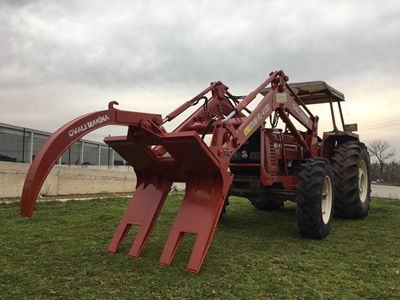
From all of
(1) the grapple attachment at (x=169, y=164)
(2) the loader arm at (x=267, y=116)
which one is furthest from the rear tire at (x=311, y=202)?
(1) the grapple attachment at (x=169, y=164)

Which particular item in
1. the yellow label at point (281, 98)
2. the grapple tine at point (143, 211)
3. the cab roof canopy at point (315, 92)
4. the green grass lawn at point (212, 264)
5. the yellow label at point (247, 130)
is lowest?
the green grass lawn at point (212, 264)

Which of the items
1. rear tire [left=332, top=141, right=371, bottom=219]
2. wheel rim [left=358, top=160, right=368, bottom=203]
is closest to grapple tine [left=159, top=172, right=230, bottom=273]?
rear tire [left=332, top=141, right=371, bottom=219]

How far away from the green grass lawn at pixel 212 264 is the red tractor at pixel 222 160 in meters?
0.29

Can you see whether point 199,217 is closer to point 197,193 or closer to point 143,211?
point 197,193

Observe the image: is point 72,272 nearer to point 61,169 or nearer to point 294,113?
point 294,113

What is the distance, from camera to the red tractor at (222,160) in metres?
3.74

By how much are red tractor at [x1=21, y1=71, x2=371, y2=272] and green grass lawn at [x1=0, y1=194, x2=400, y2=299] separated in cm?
29

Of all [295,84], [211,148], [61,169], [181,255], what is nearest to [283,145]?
[295,84]

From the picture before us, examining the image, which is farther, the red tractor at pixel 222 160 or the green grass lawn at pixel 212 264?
the red tractor at pixel 222 160

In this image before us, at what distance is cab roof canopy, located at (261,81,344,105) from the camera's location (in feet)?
22.9

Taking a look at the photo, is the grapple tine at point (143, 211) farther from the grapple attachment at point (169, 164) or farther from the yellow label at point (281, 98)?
the yellow label at point (281, 98)

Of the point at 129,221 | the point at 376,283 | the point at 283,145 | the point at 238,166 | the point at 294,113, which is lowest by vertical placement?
the point at 376,283

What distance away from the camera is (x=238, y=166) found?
597 cm

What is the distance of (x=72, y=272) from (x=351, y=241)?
3.83 m
